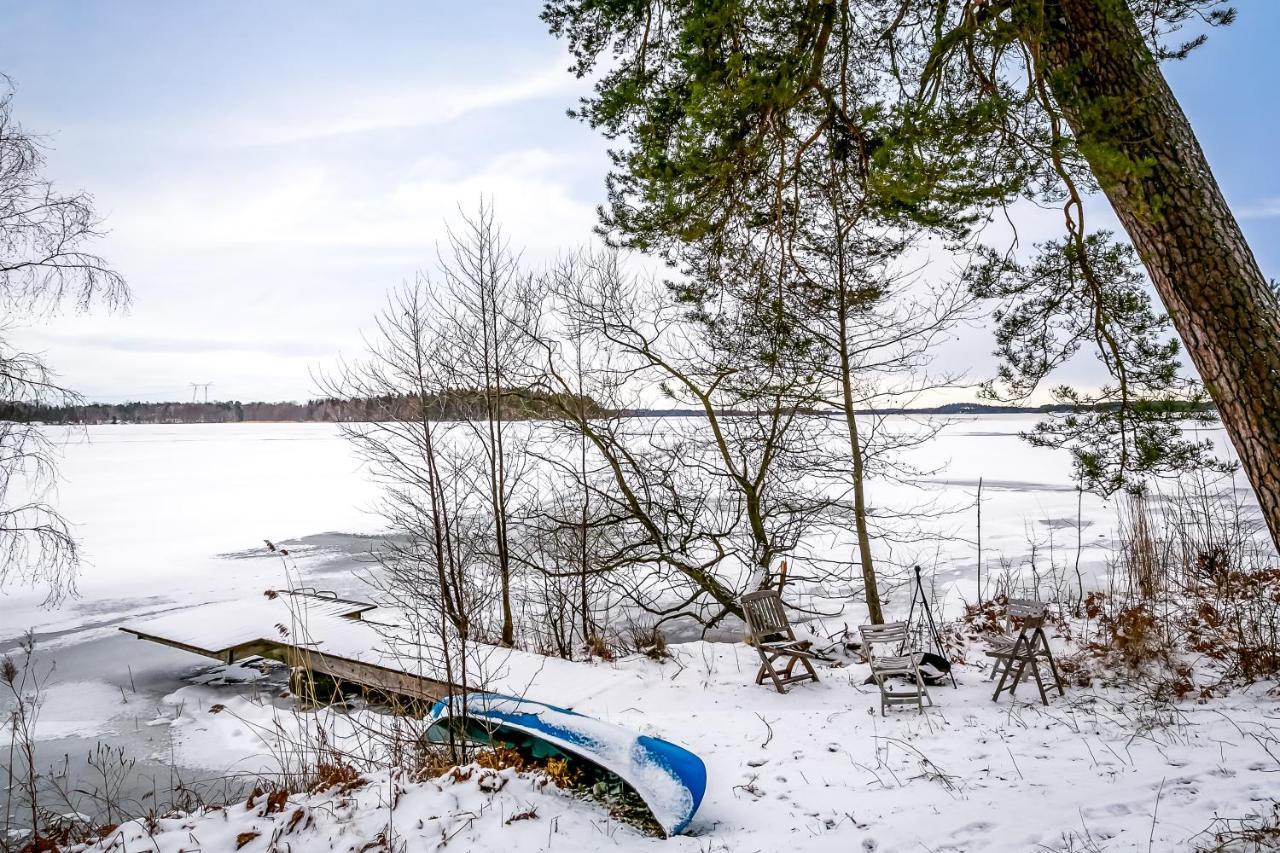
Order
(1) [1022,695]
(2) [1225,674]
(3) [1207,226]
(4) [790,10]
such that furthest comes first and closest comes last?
(1) [1022,695] < (2) [1225,674] < (4) [790,10] < (3) [1207,226]

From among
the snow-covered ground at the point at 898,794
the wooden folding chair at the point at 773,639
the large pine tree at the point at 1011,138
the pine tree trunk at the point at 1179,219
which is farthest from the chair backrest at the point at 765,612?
the pine tree trunk at the point at 1179,219

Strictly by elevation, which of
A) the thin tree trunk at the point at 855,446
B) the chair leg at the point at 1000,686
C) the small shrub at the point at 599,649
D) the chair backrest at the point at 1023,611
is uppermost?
the thin tree trunk at the point at 855,446

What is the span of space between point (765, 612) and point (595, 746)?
3.39 meters

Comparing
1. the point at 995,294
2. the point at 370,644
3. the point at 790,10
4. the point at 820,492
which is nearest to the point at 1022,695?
the point at 995,294

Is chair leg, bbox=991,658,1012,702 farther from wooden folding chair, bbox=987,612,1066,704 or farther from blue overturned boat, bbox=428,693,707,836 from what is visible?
blue overturned boat, bbox=428,693,707,836

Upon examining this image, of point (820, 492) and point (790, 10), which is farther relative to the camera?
point (820, 492)

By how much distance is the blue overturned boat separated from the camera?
3933 mm

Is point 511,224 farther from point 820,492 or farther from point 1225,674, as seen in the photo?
point 1225,674

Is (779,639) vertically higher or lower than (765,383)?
lower

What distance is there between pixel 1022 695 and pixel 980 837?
3093 mm

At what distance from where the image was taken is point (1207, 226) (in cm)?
299

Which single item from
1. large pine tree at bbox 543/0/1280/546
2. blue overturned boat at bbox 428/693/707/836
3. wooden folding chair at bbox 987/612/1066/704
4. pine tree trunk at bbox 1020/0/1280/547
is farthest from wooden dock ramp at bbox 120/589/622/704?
pine tree trunk at bbox 1020/0/1280/547

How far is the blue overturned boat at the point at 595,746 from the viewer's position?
3.93 metres

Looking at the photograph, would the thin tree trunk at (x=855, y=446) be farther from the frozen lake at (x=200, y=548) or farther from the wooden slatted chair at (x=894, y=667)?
the wooden slatted chair at (x=894, y=667)
